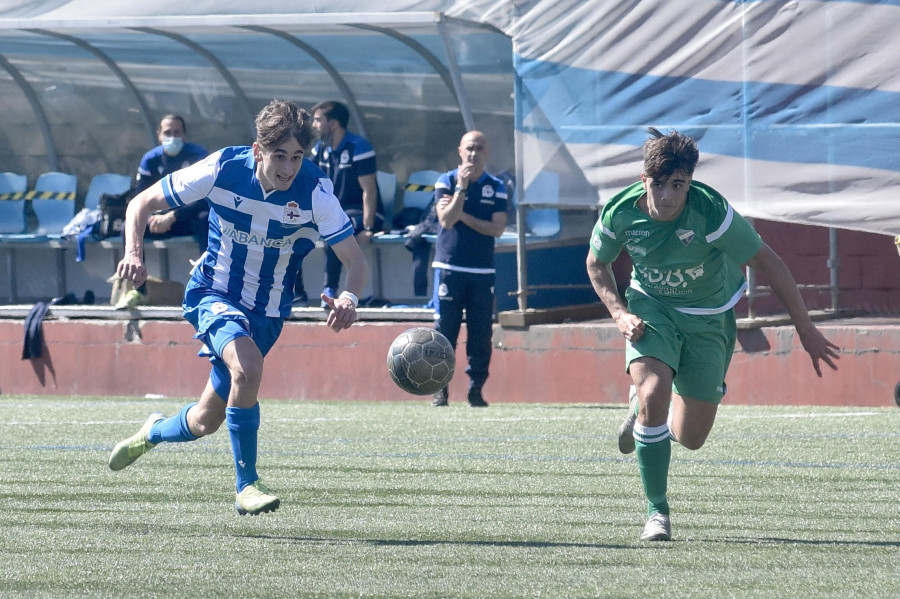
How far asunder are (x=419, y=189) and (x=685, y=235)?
28.8 ft

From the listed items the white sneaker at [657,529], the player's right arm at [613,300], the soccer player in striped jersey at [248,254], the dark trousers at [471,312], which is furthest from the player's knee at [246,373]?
the dark trousers at [471,312]

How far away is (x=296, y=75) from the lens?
595 inches

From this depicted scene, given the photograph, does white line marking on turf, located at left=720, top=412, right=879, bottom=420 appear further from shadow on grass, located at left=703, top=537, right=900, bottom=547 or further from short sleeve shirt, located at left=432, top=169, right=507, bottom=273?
shadow on grass, located at left=703, top=537, right=900, bottom=547

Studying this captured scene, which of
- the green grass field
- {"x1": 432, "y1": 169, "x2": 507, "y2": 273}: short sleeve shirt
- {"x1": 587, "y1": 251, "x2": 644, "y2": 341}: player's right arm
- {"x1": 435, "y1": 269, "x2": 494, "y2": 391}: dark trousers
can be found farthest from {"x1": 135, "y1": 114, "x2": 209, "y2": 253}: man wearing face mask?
{"x1": 587, "y1": 251, "x2": 644, "y2": 341}: player's right arm

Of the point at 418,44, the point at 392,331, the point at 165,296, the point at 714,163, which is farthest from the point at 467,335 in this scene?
the point at 165,296

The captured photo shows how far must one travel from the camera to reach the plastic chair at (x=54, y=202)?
54.9 feet

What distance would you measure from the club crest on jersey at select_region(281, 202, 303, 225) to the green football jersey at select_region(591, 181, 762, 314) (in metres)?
1.27

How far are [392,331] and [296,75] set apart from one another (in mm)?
Result: 3096

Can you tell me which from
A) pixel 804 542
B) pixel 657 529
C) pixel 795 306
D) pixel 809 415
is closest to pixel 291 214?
pixel 657 529

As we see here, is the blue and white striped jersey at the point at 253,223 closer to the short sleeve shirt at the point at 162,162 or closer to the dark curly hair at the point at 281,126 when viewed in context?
the dark curly hair at the point at 281,126

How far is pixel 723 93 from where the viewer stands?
12.1m

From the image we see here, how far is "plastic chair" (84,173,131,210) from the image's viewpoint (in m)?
16.5

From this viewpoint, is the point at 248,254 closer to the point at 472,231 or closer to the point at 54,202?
the point at 472,231

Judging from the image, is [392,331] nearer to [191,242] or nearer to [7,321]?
[191,242]
